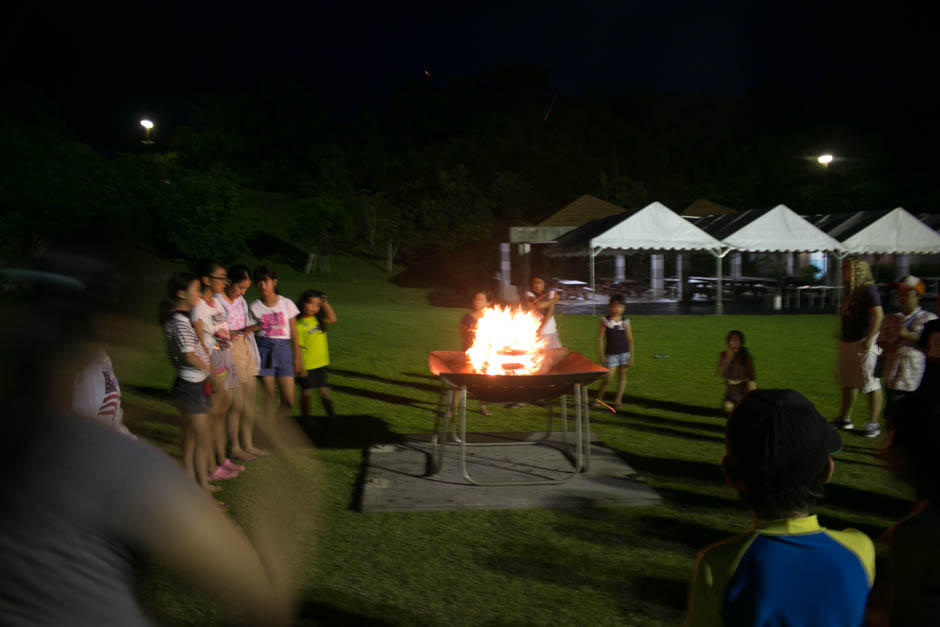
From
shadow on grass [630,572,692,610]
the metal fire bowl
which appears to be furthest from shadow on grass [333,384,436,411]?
shadow on grass [630,572,692,610]

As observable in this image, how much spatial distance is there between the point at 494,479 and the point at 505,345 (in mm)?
1499

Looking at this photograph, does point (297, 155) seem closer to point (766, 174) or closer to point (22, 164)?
point (766, 174)

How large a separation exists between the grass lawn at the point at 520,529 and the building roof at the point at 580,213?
28400mm

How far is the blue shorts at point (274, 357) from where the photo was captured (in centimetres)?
713

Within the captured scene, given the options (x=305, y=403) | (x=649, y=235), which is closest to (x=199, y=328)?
(x=305, y=403)

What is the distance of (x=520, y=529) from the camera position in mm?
4949

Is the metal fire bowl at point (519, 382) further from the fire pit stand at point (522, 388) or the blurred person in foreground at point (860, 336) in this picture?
the blurred person in foreground at point (860, 336)

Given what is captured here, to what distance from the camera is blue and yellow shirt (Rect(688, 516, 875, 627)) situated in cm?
164

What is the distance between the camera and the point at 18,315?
4.53 ft

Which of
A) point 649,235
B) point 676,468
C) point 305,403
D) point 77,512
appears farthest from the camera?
point 649,235

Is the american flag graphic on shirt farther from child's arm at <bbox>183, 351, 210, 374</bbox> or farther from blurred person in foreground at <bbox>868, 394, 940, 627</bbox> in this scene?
blurred person in foreground at <bbox>868, 394, 940, 627</bbox>

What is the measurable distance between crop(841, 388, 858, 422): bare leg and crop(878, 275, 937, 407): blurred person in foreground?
96 centimetres

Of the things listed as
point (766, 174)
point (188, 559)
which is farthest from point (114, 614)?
point (766, 174)

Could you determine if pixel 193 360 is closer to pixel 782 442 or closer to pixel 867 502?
pixel 782 442
